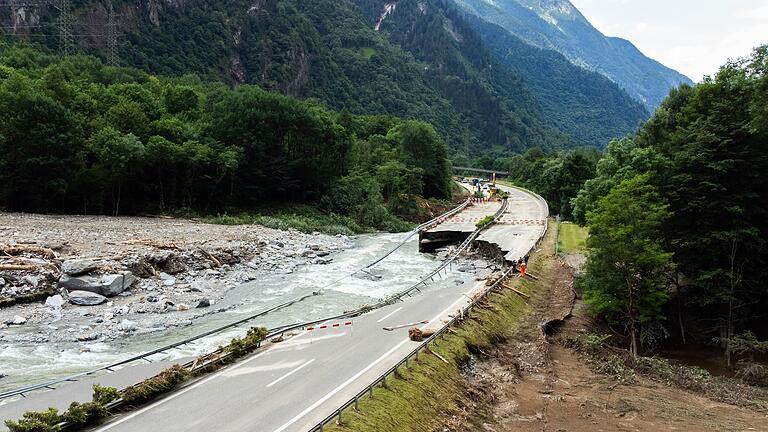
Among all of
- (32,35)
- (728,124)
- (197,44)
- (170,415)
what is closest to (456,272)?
(728,124)

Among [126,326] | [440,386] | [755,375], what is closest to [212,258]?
[126,326]

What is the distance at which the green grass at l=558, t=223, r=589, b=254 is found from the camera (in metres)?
44.4

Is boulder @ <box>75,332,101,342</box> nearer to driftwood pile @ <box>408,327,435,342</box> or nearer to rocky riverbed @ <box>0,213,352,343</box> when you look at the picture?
rocky riverbed @ <box>0,213,352,343</box>

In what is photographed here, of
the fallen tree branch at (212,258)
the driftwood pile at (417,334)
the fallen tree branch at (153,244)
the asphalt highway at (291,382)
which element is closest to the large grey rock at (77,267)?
the fallen tree branch at (153,244)

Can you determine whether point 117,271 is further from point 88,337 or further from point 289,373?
point 289,373

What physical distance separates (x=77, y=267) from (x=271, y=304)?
983 cm

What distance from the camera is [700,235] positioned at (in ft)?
92.7

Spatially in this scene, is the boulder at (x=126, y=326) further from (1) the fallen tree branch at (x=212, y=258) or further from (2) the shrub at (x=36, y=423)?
(1) the fallen tree branch at (x=212, y=258)

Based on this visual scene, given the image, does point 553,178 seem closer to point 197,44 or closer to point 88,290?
point 88,290

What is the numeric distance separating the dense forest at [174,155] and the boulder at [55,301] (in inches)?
1009

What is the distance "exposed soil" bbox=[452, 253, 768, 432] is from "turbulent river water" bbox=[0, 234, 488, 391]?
8.66 metres

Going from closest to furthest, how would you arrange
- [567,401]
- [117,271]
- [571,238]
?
[567,401]
[117,271]
[571,238]

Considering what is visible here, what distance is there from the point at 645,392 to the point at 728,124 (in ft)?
57.2

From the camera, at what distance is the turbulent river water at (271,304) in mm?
17484
